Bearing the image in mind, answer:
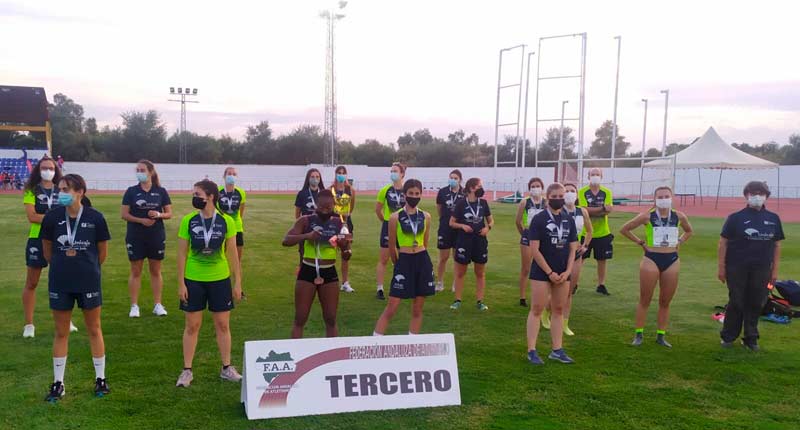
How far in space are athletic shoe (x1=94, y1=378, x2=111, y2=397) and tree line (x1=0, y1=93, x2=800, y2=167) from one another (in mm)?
54390

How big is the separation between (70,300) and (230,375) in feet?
5.01

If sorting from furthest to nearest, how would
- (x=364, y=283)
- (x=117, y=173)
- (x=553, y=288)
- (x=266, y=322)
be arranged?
(x=117, y=173)
(x=364, y=283)
(x=266, y=322)
(x=553, y=288)

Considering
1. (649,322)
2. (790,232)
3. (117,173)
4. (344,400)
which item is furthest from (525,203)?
(117,173)

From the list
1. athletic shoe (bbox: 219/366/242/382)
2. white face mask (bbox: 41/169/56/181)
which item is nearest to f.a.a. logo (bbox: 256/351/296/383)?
athletic shoe (bbox: 219/366/242/382)

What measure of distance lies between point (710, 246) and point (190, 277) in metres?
15.4

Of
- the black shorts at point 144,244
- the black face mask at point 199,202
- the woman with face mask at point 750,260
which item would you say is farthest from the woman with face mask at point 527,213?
the black shorts at point 144,244

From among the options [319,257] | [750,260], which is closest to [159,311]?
[319,257]

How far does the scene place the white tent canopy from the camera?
1127 inches

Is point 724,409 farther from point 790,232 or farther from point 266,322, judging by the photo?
point 790,232

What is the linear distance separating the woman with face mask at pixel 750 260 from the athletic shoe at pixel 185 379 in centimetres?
598

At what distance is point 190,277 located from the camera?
5336mm

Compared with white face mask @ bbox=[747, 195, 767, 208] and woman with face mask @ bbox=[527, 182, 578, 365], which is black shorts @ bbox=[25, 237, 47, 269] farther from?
white face mask @ bbox=[747, 195, 767, 208]

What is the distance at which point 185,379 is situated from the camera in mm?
5422

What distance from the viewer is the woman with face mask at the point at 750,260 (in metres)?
6.89
